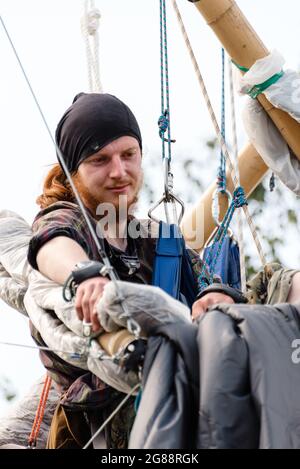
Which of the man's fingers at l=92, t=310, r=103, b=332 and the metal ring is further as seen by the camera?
the metal ring

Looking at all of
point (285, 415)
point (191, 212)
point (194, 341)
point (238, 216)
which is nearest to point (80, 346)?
point (194, 341)

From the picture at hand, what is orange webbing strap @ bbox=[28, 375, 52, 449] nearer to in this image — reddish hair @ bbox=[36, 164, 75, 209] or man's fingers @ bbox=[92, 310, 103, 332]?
reddish hair @ bbox=[36, 164, 75, 209]

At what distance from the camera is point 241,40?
3.98m

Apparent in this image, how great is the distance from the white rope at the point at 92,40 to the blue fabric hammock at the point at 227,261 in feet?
2.45

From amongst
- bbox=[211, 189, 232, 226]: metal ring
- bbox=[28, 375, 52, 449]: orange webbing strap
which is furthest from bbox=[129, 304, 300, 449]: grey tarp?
bbox=[211, 189, 232, 226]: metal ring

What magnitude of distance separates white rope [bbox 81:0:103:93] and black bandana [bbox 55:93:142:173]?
90 cm

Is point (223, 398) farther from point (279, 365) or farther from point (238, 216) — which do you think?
point (238, 216)

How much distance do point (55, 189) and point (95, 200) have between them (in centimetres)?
18

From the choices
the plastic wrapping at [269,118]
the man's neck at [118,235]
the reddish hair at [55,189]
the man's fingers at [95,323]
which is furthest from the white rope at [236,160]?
the man's fingers at [95,323]

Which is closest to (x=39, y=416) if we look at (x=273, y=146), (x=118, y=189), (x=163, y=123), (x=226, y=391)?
(x=118, y=189)

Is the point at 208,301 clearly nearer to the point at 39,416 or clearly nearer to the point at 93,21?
the point at 39,416

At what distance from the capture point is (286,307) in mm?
2486

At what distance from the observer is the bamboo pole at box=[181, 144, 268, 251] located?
4531 millimetres
